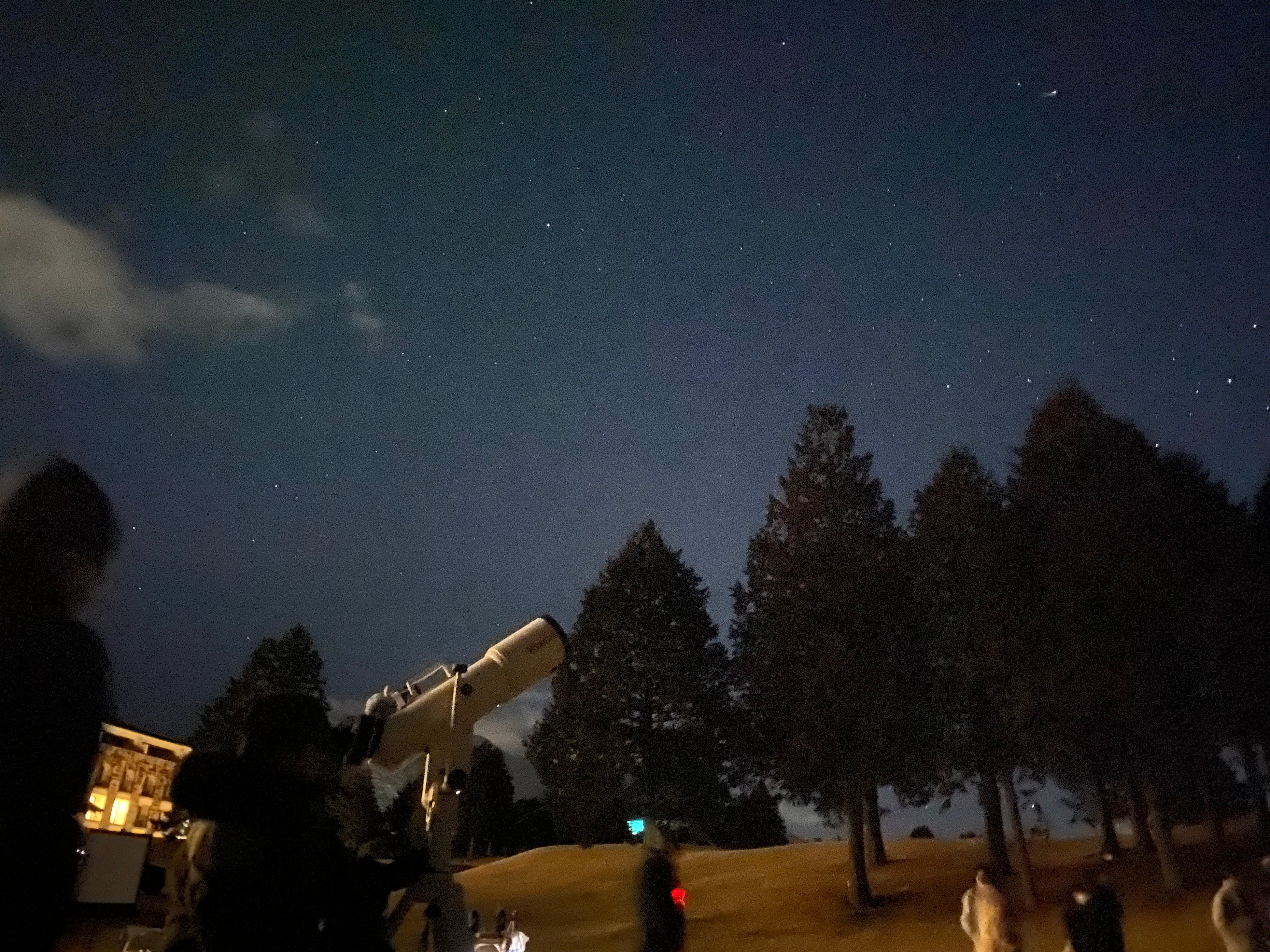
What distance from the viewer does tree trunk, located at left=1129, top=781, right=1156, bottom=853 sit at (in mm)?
17594

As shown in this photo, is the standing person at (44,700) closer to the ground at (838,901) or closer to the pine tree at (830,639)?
the ground at (838,901)

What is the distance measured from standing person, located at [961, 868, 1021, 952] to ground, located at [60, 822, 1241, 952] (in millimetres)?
7127

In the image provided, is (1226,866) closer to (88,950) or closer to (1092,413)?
(1092,413)

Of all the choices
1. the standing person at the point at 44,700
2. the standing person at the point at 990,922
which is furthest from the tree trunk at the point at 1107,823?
the standing person at the point at 44,700

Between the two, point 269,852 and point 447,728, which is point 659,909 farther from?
point 269,852

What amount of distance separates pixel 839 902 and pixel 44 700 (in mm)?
19137

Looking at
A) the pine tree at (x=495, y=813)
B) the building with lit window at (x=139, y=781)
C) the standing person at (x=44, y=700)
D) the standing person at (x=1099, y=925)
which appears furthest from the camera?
the pine tree at (x=495, y=813)

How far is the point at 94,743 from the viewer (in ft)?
6.43

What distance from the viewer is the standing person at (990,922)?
926 centimetres

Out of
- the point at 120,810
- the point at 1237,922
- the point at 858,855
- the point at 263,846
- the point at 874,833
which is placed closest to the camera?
the point at 263,846

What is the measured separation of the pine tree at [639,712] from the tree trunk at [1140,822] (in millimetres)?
8949

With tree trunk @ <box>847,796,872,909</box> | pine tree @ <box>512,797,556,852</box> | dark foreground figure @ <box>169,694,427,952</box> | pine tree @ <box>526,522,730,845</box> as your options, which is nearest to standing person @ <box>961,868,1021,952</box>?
dark foreground figure @ <box>169,694,427,952</box>

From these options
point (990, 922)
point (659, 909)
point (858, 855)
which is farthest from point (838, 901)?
point (659, 909)

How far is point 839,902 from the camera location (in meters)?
18.4
